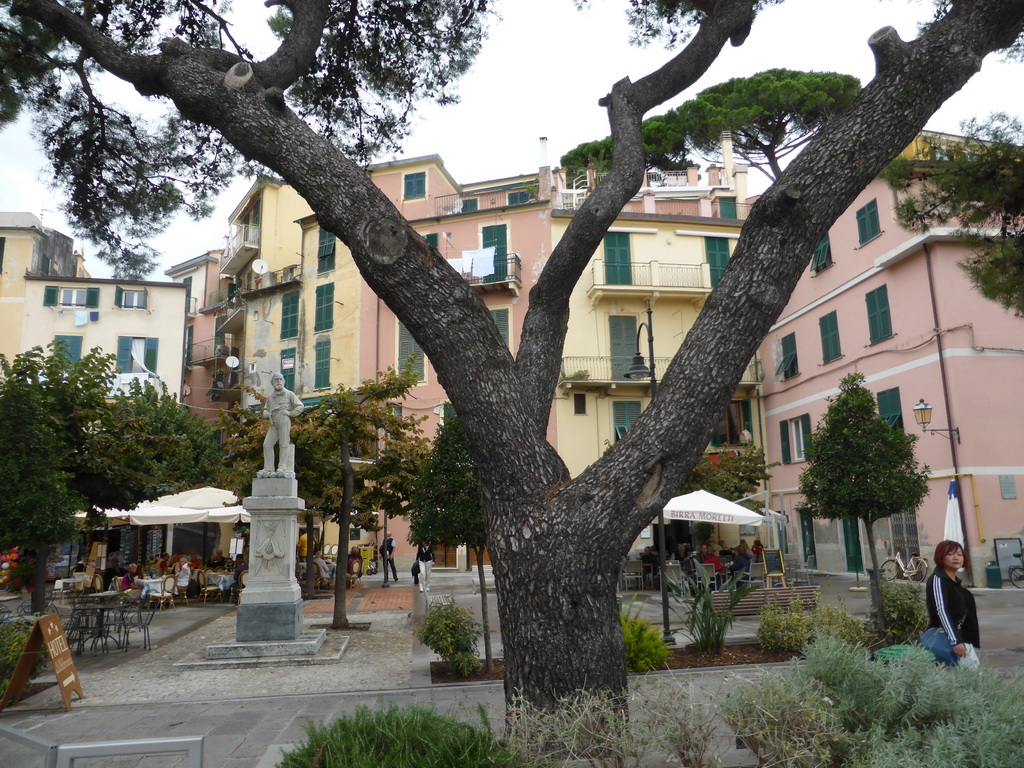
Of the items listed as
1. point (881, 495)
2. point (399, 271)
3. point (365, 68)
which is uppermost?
point (365, 68)

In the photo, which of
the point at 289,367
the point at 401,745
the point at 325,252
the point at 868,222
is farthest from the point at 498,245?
the point at 401,745

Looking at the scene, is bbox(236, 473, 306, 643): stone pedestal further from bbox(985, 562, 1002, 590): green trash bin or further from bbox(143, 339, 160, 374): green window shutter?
bbox(143, 339, 160, 374): green window shutter

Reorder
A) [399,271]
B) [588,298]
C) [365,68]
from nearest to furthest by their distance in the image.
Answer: [399,271]
[365,68]
[588,298]

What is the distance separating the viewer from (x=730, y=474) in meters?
22.5

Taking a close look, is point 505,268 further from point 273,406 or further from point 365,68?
point 365,68

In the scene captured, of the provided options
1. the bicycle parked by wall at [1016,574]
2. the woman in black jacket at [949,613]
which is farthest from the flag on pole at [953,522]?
the woman in black jacket at [949,613]

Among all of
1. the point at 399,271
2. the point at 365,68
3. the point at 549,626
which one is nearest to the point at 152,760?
the point at 549,626

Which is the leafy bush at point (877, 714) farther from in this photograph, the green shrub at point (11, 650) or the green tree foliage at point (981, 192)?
the green shrub at point (11, 650)

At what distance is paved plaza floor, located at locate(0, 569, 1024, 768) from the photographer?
6.00 m

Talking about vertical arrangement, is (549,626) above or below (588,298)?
below

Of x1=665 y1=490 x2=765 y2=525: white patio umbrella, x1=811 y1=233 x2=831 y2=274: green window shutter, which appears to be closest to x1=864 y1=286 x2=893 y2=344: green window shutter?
x1=811 y1=233 x2=831 y2=274: green window shutter

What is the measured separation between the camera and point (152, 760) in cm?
563

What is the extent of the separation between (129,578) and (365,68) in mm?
13158

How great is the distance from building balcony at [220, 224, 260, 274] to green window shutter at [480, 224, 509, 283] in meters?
11.9
